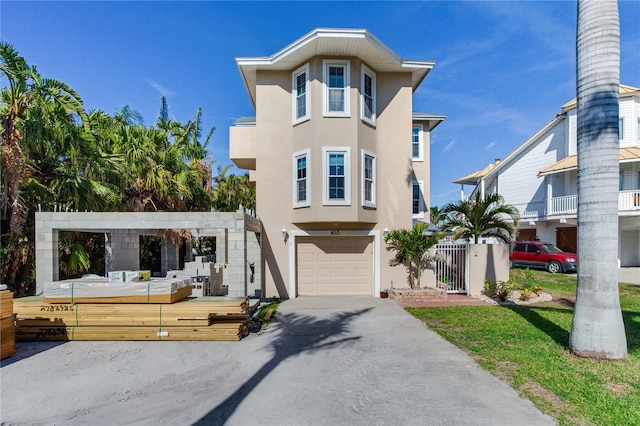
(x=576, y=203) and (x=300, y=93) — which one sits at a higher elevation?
(x=300, y=93)

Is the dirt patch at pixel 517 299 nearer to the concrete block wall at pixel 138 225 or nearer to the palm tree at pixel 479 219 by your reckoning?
the palm tree at pixel 479 219

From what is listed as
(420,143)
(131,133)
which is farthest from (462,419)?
(131,133)

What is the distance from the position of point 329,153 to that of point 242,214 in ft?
13.9

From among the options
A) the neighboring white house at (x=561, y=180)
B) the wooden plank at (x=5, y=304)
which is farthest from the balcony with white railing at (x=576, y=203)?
the wooden plank at (x=5, y=304)

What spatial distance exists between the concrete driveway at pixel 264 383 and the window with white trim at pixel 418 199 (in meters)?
9.72

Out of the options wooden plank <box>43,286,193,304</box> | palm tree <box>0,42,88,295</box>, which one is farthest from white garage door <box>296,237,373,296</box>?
palm tree <box>0,42,88,295</box>

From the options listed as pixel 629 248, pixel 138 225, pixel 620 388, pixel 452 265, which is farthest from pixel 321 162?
pixel 629 248

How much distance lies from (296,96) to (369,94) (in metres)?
2.80

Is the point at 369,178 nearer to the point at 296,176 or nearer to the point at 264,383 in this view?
the point at 296,176

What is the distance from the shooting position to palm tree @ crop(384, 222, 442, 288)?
11.7 metres

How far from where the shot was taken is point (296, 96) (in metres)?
12.3

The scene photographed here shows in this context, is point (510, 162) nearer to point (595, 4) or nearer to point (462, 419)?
point (595, 4)

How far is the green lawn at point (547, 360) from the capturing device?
4.25 meters

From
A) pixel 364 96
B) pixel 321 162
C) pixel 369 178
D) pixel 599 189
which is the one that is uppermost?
pixel 364 96
